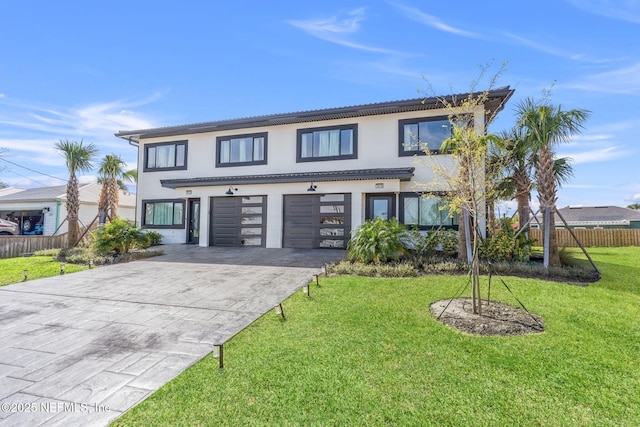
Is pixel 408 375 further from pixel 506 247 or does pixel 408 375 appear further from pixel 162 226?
pixel 162 226

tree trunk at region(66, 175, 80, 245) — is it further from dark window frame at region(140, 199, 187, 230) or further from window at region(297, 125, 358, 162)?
window at region(297, 125, 358, 162)

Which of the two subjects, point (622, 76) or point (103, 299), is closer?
point (103, 299)

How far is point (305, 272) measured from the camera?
8484 millimetres

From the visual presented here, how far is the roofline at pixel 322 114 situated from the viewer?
34.7 feet

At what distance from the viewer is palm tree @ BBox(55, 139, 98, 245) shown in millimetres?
14430

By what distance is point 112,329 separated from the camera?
464 centimetres

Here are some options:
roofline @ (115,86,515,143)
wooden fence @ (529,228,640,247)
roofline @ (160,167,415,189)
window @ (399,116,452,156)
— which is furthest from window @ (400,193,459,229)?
wooden fence @ (529,228,640,247)

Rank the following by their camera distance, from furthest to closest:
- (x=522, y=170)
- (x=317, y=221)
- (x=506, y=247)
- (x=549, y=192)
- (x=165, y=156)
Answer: (x=165, y=156), (x=317, y=221), (x=522, y=170), (x=506, y=247), (x=549, y=192)

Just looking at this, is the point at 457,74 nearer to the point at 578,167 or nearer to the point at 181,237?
the point at 578,167

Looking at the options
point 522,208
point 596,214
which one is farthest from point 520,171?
point 596,214

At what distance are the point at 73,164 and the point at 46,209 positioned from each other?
1100 cm

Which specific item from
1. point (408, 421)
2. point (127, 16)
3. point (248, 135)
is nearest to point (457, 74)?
point (408, 421)

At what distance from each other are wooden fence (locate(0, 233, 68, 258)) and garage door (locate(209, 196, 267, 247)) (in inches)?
333

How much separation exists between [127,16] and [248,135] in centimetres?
613
